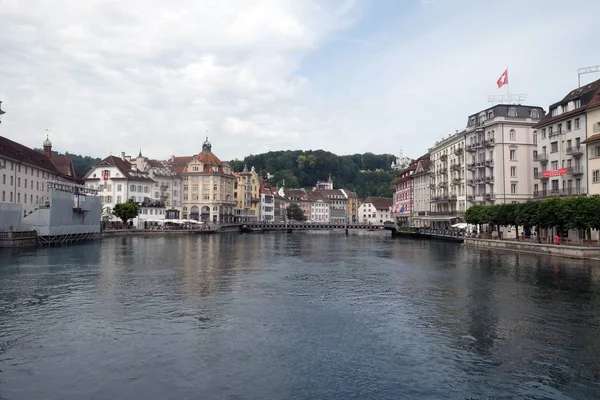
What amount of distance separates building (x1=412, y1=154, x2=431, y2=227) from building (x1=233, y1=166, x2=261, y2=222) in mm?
57403

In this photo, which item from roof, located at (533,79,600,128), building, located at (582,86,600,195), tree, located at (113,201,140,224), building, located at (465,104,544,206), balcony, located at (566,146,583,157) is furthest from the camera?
tree, located at (113,201,140,224)

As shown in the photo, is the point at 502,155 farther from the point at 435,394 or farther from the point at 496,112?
the point at 435,394

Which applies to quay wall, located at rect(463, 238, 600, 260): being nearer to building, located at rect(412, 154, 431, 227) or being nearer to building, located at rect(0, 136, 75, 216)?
building, located at rect(412, 154, 431, 227)

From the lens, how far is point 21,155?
8319 centimetres

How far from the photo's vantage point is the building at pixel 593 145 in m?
57.3

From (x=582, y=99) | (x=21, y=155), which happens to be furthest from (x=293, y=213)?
(x=582, y=99)

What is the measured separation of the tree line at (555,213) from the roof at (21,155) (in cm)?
7212

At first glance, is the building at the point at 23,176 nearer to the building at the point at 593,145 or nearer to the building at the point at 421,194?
the building at the point at 593,145

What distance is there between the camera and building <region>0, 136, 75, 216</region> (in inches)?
2977

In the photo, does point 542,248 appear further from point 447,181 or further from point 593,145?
point 447,181

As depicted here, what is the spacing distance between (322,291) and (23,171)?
69769mm

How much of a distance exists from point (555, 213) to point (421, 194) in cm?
7118

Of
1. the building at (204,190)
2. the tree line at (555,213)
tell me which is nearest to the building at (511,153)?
the tree line at (555,213)

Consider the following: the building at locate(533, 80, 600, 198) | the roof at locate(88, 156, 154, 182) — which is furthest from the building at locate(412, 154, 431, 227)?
the roof at locate(88, 156, 154, 182)
